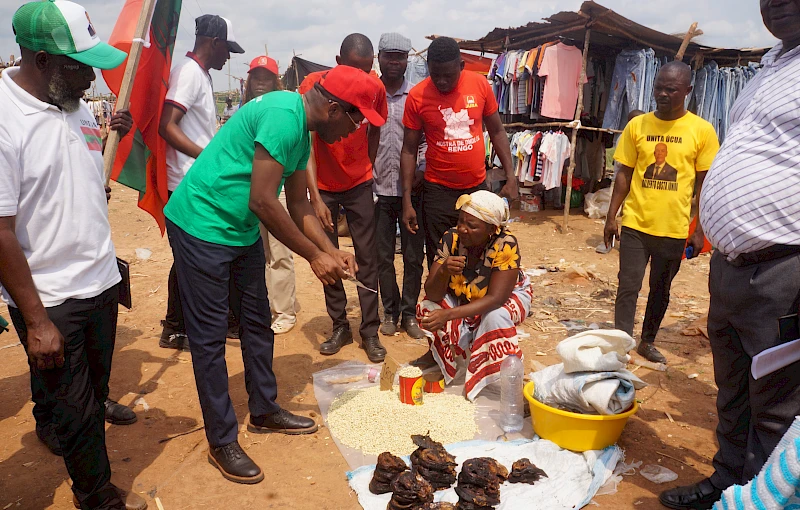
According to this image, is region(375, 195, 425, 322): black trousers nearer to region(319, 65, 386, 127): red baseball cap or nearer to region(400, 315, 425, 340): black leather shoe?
region(400, 315, 425, 340): black leather shoe

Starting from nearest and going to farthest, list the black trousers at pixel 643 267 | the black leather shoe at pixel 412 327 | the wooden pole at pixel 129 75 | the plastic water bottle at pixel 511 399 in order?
the wooden pole at pixel 129 75
the plastic water bottle at pixel 511 399
the black trousers at pixel 643 267
the black leather shoe at pixel 412 327

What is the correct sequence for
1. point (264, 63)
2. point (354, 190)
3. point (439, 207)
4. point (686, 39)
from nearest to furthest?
point (354, 190), point (439, 207), point (264, 63), point (686, 39)

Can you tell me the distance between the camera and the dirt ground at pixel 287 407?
294 centimetres

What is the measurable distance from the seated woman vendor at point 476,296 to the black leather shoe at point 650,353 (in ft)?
4.70

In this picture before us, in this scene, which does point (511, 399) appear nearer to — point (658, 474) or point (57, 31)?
point (658, 474)

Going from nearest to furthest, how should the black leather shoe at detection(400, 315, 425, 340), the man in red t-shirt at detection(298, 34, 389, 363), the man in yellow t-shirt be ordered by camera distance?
the man in yellow t-shirt
the man in red t-shirt at detection(298, 34, 389, 363)
the black leather shoe at detection(400, 315, 425, 340)

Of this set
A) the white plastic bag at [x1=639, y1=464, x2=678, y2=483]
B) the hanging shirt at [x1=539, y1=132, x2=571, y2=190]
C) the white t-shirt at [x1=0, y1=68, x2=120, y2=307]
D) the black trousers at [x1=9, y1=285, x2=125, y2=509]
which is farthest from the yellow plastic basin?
the hanging shirt at [x1=539, y1=132, x2=571, y2=190]

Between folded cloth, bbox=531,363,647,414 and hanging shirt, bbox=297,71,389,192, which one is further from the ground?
hanging shirt, bbox=297,71,389,192

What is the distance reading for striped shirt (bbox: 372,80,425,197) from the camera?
197 inches

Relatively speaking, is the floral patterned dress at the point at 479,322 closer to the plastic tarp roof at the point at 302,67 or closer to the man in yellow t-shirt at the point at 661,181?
the man in yellow t-shirt at the point at 661,181

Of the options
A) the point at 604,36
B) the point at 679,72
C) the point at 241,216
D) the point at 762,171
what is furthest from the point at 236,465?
the point at 604,36

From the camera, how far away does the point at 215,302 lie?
2918 mm

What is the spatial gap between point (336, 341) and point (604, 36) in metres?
8.02

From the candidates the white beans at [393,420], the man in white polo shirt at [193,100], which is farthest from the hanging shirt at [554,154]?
the white beans at [393,420]
